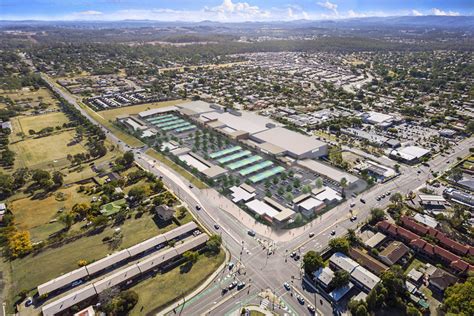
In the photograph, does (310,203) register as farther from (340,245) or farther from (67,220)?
(67,220)

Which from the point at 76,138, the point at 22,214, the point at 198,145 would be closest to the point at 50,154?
the point at 76,138

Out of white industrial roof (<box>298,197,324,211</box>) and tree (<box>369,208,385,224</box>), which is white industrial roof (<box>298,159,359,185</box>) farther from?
tree (<box>369,208,385,224</box>)

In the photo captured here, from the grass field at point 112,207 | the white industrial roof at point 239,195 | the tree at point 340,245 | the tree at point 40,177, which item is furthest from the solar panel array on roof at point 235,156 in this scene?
the tree at point 40,177

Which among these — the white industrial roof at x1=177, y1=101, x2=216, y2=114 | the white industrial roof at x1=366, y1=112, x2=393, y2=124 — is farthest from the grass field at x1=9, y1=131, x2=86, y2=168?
the white industrial roof at x1=366, y1=112, x2=393, y2=124

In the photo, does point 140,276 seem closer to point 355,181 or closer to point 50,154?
point 355,181

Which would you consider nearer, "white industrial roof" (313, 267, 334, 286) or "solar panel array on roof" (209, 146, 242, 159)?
"white industrial roof" (313, 267, 334, 286)
